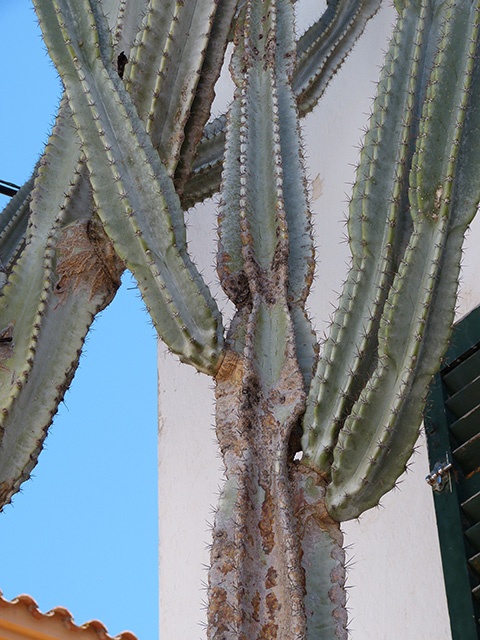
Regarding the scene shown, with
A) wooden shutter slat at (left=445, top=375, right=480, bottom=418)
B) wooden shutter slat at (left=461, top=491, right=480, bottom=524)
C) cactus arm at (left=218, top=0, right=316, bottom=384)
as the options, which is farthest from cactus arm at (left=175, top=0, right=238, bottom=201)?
wooden shutter slat at (left=461, top=491, right=480, bottom=524)

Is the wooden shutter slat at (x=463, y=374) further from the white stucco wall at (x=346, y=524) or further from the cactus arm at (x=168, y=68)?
the cactus arm at (x=168, y=68)

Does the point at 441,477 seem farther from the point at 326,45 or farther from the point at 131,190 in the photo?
the point at 326,45

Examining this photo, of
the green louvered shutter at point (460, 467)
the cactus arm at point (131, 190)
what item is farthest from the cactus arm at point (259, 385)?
the green louvered shutter at point (460, 467)

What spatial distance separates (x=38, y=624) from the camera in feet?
9.93

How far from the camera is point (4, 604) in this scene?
2973 millimetres

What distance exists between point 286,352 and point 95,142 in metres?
0.72

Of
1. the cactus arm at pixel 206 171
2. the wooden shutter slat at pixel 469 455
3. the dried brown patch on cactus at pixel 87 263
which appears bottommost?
the wooden shutter slat at pixel 469 455

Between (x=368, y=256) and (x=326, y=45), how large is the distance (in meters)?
1.93

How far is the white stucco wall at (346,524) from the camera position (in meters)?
3.00

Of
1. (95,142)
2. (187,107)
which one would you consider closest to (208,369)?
(95,142)

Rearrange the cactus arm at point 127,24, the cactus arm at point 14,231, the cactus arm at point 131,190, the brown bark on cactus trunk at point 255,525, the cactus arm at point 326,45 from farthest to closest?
1. the cactus arm at point 326,45
2. the cactus arm at point 14,231
3. the cactus arm at point 127,24
4. the cactus arm at point 131,190
5. the brown bark on cactus trunk at point 255,525

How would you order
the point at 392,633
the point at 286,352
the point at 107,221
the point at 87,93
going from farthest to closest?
1. the point at 392,633
2. the point at 87,93
3. the point at 107,221
4. the point at 286,352

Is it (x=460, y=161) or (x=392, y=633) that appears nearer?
(x=460, y=161)

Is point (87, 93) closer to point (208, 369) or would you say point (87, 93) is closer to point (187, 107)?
point (187, 107)
